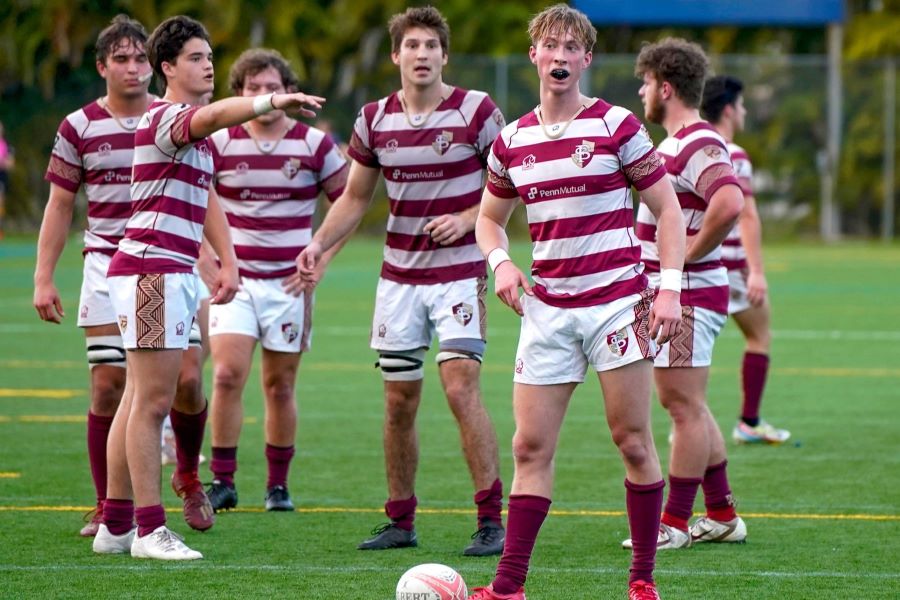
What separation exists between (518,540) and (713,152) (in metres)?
2.13

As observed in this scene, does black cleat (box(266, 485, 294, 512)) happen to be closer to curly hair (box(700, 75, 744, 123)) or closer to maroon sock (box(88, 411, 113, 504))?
maroon sock (box(88, 411, 113, 504))

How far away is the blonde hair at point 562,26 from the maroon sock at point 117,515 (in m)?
2.64

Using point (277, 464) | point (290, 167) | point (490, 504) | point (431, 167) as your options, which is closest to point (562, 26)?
point (431, 167)

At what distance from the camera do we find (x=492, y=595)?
539 cm

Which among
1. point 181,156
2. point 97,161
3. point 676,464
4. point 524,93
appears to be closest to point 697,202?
point 676,464

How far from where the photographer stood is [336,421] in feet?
34.0

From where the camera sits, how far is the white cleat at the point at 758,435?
957 centimetres

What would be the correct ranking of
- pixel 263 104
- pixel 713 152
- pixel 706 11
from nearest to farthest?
pixel 263 104, pixel 713 152, pixel 706 11

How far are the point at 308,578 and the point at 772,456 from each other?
13.0 ft

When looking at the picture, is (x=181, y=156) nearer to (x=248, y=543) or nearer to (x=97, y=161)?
(x=97, y=161)

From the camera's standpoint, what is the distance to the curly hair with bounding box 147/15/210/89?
251 inches

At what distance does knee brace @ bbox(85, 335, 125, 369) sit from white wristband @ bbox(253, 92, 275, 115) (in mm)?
1758

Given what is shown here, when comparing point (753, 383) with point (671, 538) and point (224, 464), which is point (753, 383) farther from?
point (224, 464)

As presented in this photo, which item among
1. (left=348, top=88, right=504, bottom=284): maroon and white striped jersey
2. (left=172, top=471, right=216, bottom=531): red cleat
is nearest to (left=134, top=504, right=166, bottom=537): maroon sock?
(left=172, top=471, right=216, bottom=531): red cleat
